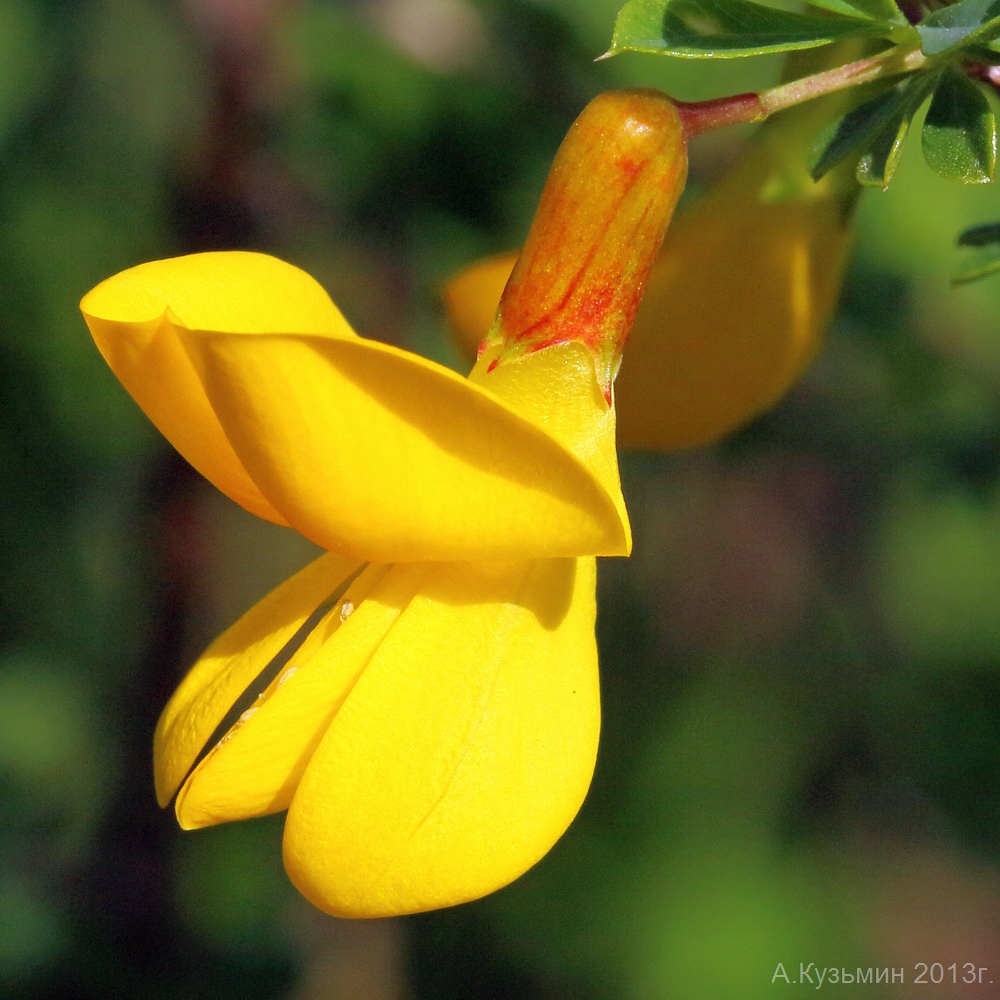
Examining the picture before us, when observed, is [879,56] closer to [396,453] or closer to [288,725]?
[396,453]

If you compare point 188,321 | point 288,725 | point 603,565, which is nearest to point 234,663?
point 288,725

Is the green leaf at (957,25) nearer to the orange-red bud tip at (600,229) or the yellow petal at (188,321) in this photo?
the orange-red bud tip at (600,229)

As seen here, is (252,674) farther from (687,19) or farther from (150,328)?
(687,19)

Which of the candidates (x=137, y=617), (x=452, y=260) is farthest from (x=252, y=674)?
(x=137, y=617)

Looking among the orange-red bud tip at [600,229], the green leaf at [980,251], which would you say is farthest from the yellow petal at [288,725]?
the green leaf at [980,251]

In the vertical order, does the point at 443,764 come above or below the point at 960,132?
below

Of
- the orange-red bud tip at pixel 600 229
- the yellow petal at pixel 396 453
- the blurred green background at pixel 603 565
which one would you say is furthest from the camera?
the blurred green background at pixel 603 565
